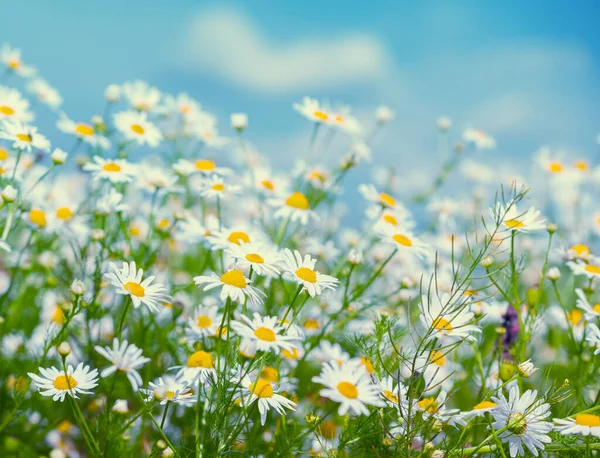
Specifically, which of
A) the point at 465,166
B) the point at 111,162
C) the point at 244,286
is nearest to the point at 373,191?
the point at 111,162

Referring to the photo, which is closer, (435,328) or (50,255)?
(435,328)

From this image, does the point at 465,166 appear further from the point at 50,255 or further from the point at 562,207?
the point at 50,255

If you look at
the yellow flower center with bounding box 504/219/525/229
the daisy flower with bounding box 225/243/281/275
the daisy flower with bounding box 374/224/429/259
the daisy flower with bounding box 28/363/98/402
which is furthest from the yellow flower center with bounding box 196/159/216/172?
the yellow flower center with bounding box 504/219/525/229

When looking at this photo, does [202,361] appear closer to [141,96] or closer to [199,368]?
[199,368]

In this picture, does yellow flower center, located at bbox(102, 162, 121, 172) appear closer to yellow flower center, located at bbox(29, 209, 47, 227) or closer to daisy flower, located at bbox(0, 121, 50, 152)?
daisy flower, located at bbox(0, 121, 50, 152)

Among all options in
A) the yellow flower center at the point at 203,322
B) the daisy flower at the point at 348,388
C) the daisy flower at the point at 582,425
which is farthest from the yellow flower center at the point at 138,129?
the daisy flower at the point at 582,425
